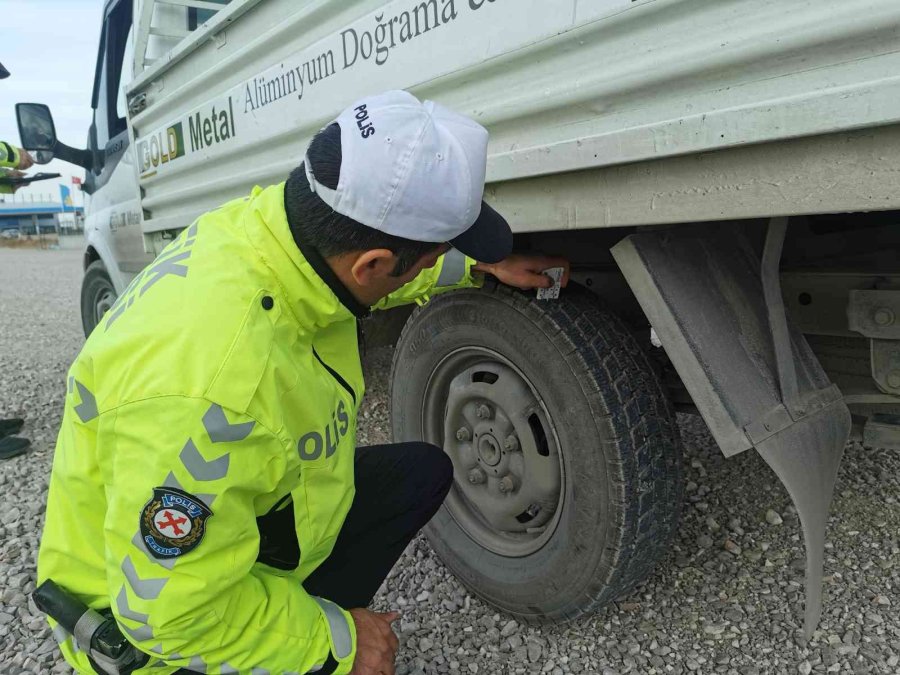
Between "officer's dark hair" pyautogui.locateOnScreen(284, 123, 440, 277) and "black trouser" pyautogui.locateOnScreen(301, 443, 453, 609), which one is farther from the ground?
"officer's dark hair" pyautogui.locateOnScreen(284, 123, 440, 277)

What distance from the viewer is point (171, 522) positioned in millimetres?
1007

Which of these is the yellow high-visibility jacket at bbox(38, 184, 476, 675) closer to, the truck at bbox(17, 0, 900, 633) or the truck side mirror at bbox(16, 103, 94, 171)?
the truck at bbox(17, 0, 900, 633)

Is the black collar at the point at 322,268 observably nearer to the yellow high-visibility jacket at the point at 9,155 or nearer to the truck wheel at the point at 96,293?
the yellow high-visibility jacket at the point at 9,155

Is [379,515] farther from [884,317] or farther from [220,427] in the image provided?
[884,317]

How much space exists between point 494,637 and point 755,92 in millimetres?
1631

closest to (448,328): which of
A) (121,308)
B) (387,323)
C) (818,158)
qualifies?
(387,323)

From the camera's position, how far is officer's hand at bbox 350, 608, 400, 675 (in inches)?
51.3

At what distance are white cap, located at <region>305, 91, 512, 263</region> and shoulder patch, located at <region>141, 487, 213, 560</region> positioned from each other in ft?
1.72

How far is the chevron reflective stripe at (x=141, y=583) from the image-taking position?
103 cm

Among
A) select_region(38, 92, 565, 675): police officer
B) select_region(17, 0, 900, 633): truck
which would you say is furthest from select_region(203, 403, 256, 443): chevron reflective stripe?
select_region(17, 0, 900, 633): truck

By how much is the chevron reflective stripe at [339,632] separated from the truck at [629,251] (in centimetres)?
72

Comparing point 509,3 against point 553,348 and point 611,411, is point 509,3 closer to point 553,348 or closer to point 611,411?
point 553,348

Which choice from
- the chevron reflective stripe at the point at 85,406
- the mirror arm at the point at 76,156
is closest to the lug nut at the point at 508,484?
the chevron reflective stripe at the point at 85,406

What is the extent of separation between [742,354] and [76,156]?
180 inches
